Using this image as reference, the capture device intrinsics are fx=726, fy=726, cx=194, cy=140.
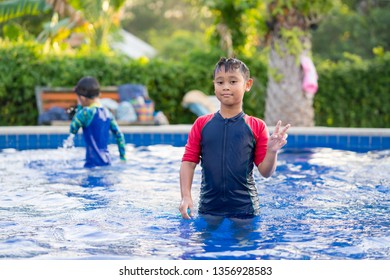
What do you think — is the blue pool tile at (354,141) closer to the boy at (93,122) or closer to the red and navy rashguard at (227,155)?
the boy at (93,122)

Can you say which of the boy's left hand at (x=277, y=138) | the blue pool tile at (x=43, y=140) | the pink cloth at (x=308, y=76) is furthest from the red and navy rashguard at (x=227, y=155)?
the pink cloth at (x=308, y=76)

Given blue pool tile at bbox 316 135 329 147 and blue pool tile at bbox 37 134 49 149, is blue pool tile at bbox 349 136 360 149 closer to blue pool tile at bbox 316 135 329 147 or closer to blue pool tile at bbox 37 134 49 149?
blue pool tile at bbox 316 135 329 147

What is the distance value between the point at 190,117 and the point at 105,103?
2.56m

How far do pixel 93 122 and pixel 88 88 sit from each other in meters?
0.46

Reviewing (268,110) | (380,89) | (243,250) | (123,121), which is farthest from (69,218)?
(380,89)

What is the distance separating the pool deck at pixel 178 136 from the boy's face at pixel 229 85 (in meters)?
7.67

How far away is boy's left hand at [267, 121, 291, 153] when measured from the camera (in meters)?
5.04

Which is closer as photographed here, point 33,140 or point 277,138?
point 277,138

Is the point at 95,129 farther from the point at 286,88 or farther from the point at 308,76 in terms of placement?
the point at 308,76

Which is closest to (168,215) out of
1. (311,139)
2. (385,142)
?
(311,139)

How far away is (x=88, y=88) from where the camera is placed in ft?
29.7

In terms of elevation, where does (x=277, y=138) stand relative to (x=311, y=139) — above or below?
above

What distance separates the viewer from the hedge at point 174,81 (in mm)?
15211
